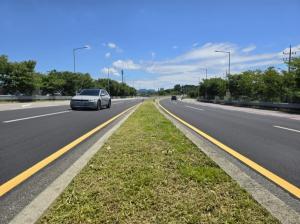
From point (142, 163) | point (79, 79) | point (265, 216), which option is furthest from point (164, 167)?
point (79, 79)

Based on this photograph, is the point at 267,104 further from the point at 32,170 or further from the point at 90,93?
the point at 32,170

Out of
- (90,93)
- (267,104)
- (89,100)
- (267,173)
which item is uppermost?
(90,93)

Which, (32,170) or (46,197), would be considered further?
(32,170)

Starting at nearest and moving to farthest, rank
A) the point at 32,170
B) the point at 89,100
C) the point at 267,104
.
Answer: the point at 32,170 → the point at 89,100 → the point at 267,104

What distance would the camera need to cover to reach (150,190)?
170 inches

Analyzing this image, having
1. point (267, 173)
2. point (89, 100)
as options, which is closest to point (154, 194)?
point (267, 173)

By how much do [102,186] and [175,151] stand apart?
2705 millimetres

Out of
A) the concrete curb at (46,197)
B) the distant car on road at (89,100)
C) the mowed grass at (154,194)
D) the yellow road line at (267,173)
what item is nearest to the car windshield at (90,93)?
the distant car on road at (89,100)

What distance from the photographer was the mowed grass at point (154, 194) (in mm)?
3523

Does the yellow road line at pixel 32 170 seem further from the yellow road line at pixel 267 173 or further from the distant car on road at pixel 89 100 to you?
the distant car on road at pixel 89 100

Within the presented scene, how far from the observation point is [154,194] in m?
4.18

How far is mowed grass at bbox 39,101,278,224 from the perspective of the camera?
11.6 feet

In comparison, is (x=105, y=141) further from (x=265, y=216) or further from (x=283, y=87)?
(x=283, y=87)

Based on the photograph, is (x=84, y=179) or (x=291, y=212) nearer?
(x=291, y=212)
